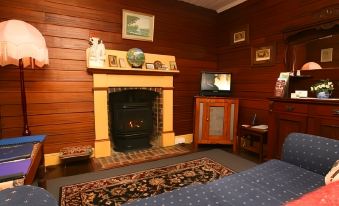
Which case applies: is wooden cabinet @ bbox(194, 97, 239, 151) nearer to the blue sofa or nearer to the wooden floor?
the wooden floor

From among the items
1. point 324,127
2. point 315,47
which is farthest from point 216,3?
point 324,127

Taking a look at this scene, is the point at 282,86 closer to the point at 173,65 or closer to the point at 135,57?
the point at 173,65

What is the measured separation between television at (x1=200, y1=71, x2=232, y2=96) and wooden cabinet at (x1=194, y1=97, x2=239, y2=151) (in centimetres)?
27

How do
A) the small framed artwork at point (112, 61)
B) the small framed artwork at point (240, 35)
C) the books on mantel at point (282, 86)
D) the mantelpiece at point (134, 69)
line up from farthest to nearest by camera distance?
the small framed artwork at point (240, 35) → the small framed artwork at point (112, 61) → the mantelpiece at point (134, 69) → the books on mantel at point (282, 86)

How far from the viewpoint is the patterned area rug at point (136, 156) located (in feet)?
A: 9.46

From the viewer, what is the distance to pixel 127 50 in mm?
3402

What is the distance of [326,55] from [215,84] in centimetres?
167

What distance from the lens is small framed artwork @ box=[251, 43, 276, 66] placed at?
127 inches

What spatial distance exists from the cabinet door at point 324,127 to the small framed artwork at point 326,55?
3.01 ft

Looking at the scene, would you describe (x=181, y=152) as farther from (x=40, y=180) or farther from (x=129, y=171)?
(x=40, y=180)

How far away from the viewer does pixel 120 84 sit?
324cm

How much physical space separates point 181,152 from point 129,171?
1069 mm

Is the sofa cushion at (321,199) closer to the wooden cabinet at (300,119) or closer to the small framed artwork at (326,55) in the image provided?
the wooden cabinet at (300,119)

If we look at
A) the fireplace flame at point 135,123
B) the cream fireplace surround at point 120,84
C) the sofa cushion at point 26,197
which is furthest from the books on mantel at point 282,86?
the sofa cushion at point 26,197
